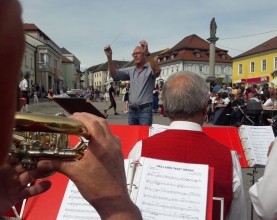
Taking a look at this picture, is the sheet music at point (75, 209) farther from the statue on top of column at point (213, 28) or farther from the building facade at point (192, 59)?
the building facade at point (192, 59)

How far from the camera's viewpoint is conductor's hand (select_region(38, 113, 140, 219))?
31.4 inches

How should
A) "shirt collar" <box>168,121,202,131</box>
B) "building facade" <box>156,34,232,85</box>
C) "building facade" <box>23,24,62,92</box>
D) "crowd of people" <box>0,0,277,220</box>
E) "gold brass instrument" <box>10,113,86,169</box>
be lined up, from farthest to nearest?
1. "building facade" <box>156,34,232,85</box>
2. "building facade" <box>23,24,62,92</box>
3. "shirt collar" <box>168,121,202,131</box>
4. "gold brass instrument" <box>10,113,86,169</box>
5. "crowd of people" <box>0,0,277,220</box>

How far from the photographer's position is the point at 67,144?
0.99 metres

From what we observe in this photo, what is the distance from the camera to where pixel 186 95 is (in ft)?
6.13

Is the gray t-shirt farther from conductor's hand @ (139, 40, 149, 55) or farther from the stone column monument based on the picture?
the stone column monument

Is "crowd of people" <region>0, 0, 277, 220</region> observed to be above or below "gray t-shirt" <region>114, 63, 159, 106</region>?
below

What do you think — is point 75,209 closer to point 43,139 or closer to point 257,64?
point 43,139

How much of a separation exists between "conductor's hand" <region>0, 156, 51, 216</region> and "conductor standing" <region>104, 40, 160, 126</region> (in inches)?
126

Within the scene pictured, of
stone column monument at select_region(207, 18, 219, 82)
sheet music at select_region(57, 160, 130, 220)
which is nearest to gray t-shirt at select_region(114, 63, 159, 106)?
sheet music at select_region(57, 160, 130, 220)

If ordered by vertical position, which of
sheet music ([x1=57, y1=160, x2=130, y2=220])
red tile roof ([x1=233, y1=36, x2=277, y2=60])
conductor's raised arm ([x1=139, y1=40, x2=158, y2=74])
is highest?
red tile roof ([x1=233, y1=36, x2=277, y2=60])

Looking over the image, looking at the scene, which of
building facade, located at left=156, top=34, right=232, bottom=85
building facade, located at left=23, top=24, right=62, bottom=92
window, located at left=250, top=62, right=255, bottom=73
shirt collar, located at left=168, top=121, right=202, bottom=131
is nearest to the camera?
shirt collar, located at left=168, top=121, right=202, bottom=131

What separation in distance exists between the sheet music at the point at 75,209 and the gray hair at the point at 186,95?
45 cm

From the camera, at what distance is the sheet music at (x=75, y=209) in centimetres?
160

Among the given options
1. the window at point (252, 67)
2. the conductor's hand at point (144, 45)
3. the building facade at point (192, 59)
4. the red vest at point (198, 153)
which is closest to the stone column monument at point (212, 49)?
the conductor's hand at point (144, 45)
